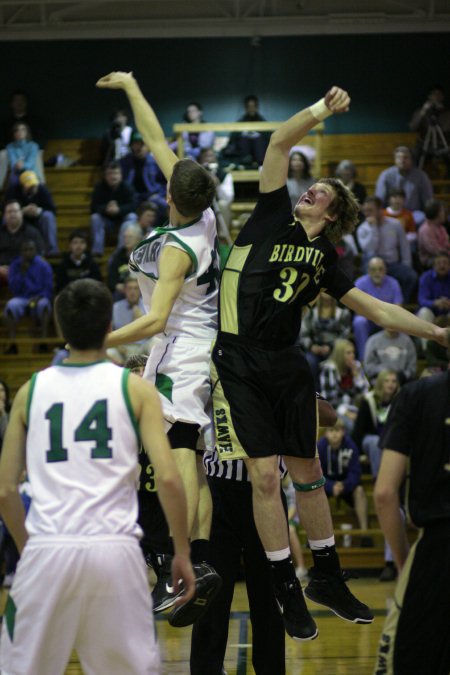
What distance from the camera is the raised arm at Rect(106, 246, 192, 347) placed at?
4.90 metres

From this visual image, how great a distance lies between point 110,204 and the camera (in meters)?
15.7

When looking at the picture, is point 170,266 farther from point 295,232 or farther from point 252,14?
point 252,14

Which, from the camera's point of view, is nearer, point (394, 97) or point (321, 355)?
point (321, 355)

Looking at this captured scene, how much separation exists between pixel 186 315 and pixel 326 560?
1445mm

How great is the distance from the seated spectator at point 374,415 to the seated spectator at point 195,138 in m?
6.01

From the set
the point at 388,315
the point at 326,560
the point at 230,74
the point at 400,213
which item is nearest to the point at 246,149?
the point at 400,213

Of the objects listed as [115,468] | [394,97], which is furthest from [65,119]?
[115,468]

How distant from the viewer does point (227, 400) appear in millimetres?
5203

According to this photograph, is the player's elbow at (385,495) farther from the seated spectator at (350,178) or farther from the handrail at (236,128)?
the handrail at (236,128)

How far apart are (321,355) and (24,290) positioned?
14.4 feet

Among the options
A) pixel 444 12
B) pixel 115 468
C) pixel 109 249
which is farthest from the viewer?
pixel 444 12

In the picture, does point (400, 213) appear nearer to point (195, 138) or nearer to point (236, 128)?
point (236, 128)

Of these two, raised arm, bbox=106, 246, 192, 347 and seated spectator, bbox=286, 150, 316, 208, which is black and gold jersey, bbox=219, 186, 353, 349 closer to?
raised arm, bbox=106, 246, 192, 347

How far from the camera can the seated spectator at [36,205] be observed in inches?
614
